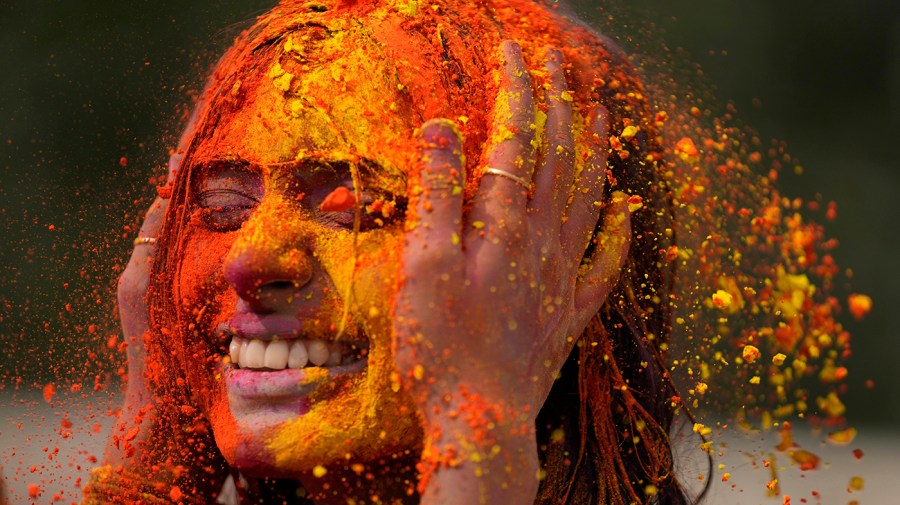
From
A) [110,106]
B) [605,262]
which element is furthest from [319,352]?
[110,106]

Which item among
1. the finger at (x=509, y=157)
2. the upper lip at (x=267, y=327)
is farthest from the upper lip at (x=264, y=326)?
the finger at (x=509, y=157)

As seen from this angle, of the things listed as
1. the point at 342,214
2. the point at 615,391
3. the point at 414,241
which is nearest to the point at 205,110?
the point at 342,214

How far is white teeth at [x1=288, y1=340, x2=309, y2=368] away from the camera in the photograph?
1421 millimetres

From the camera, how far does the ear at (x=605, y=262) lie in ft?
4.93

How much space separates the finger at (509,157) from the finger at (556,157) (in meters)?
0.03

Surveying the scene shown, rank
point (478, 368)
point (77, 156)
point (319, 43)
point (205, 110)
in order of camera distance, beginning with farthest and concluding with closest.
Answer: point (77, 156), point (205, 110), point (319, 43), point (478, 368)

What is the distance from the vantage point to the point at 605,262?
1.53 m

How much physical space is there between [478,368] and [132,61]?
4.31 ft

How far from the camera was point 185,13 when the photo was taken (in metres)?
2.13

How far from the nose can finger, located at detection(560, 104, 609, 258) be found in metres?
0.40

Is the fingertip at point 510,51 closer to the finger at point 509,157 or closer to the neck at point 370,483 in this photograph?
the finger at point 509,157

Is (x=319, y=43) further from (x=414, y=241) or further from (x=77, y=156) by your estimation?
(x=77, y=156)

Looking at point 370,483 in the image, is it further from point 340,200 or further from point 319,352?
point 340,200

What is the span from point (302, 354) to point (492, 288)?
1.01 ft
